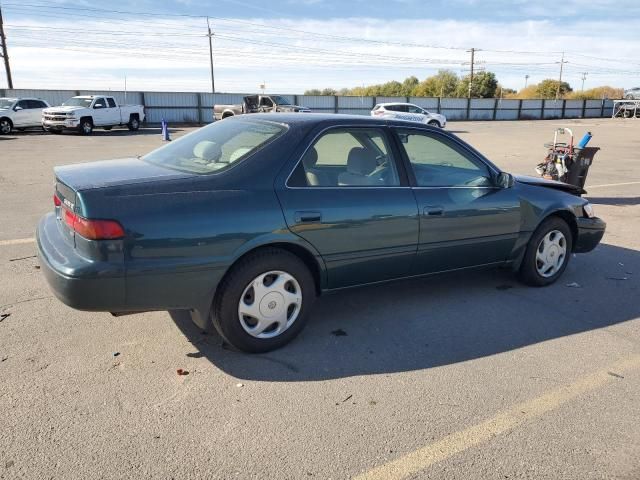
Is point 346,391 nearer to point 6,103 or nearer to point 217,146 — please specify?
point 217,146

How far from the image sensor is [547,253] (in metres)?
5.14

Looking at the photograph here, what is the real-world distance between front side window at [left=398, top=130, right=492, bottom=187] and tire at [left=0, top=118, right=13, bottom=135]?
2396 centimetres

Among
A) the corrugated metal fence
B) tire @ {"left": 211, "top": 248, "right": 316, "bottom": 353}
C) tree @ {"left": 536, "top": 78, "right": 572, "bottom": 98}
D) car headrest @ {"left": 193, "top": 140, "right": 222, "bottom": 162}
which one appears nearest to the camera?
tire @ {"left": 211, "top": 248, "right": 316, "bottom": 353}

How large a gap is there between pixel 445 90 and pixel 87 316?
94794 mm

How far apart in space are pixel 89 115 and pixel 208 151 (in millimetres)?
23681

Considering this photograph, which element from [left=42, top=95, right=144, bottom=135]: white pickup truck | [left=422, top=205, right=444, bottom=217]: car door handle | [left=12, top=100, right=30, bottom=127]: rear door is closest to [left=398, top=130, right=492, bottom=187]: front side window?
[left=422, top=205, right=444, bottom=217]: car door handle

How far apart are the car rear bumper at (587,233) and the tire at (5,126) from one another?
2456 centimetres

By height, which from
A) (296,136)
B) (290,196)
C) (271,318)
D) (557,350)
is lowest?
(557,350)

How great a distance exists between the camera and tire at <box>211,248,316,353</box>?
3.45 metres

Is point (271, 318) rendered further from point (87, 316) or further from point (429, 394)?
point (87, 316)

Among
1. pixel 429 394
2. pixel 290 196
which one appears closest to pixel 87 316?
pixel 290 196

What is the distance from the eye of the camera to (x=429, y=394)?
3256 millimetres

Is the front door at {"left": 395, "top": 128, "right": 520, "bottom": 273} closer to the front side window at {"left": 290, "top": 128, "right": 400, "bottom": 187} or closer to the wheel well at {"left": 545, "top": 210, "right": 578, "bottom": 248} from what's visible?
the front side window at {"left": 290, "top": 128, "right": 400, "bottom": 187}

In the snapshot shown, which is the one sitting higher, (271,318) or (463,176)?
(463,176)
